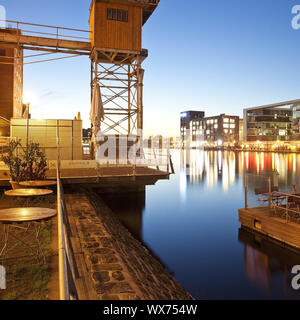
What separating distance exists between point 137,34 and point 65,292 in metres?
19.9

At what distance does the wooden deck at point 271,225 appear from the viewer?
31.1 feet

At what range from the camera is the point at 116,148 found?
59.1 feet

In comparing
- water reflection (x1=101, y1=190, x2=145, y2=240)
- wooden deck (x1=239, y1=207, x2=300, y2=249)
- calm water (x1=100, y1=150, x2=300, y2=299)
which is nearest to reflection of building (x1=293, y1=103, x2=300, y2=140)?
calm water (x1=100, y1=150, x2=300, y2=299)

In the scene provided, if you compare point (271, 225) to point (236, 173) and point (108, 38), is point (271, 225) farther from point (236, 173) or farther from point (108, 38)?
point (236, 173)

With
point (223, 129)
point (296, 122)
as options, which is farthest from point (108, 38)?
point (223, 129)

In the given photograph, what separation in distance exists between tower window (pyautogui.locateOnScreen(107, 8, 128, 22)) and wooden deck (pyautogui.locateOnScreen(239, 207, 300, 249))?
14.9m

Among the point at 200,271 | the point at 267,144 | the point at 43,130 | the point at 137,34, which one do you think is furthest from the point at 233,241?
the point at 267,144

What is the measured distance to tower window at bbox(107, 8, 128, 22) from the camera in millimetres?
18906

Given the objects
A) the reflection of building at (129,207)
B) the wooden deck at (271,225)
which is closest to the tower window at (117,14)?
the reflection of building at (129,207)

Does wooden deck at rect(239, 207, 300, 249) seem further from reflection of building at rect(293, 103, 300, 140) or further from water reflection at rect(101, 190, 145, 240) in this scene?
reflection of building at rect(293, 103, 300, 140)

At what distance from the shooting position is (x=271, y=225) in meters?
10.5

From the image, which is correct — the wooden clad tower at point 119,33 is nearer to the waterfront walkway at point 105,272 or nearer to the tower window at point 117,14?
the tower window at point 117,14

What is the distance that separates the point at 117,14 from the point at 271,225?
1647 cm

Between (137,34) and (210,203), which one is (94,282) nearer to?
(210,203)
